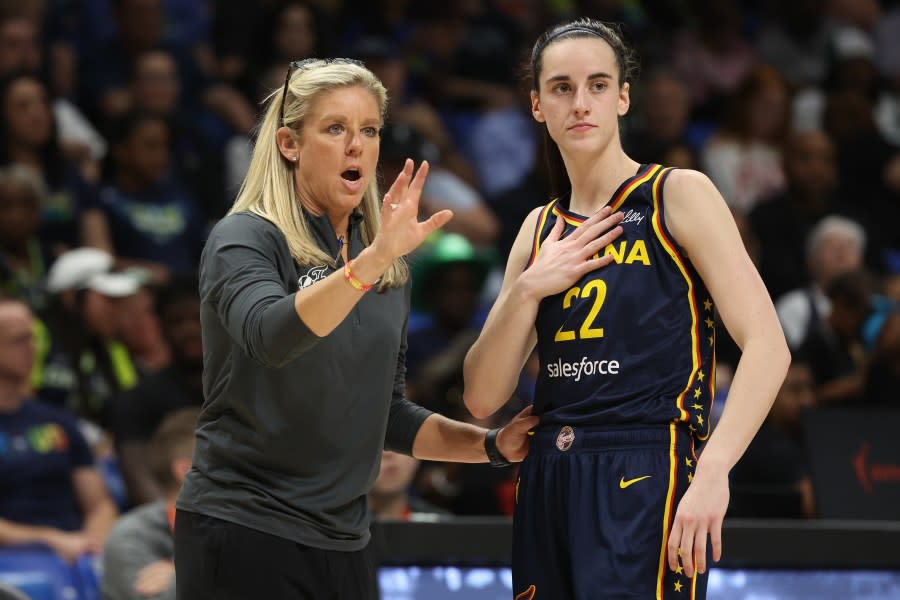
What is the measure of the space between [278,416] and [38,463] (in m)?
3.58

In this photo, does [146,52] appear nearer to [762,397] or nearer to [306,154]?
[306,154]

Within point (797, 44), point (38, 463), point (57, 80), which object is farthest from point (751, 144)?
point (38, 463)

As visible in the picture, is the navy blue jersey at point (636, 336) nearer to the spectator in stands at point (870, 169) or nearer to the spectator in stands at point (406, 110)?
the spectator in stands at point (406, 110)

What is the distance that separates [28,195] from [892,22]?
296 inches

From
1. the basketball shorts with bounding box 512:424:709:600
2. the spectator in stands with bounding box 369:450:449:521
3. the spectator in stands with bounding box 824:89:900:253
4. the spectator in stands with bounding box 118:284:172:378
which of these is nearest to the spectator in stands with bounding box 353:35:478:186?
the spectator in stands with bounding box 118:284:172:378

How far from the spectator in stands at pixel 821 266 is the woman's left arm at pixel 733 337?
17.4ft

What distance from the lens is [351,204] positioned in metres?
3.31

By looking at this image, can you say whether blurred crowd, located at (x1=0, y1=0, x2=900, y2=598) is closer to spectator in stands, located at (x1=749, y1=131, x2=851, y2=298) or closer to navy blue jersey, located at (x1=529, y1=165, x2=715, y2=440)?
spectator in stands, located at (x1=749, y1=131, x2=851, y2=298)

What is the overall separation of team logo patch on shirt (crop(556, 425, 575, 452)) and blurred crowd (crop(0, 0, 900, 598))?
2.20 metres

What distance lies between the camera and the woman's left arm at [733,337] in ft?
9.92

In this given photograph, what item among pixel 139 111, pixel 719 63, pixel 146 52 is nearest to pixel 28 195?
pixel 139 111

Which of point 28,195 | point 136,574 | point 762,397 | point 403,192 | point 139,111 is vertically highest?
point 139,111

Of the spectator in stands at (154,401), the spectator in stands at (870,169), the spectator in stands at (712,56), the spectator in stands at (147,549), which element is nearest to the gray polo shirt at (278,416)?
the spectator in stands at (147,549)

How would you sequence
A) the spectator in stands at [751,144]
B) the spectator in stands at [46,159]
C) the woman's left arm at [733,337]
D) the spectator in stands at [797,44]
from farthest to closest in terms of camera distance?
1. the spectator in stands at [797,44]
2. the spectator in stands at [751,144]
3. the spectator in stands at [46,159]
4. the woman's left arm at [733,337]
